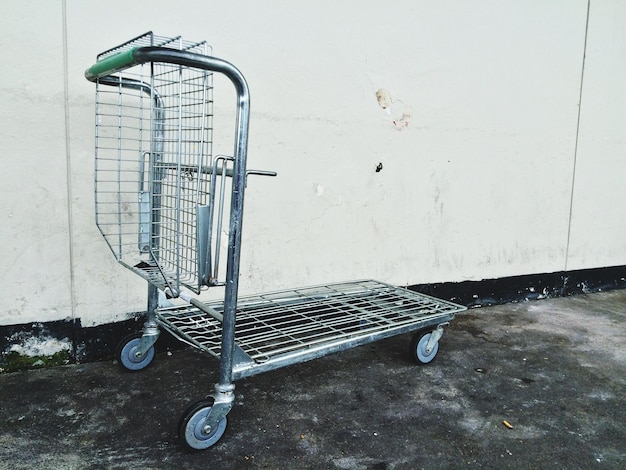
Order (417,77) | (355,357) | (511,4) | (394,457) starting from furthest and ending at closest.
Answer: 1. (511,4)
2. (417,77)
3. (355,357)
4. (394,457)

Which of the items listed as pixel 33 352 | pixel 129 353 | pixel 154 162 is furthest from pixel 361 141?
pixel 33 352

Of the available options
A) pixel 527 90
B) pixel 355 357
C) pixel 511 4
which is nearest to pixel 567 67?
pixel 527 90

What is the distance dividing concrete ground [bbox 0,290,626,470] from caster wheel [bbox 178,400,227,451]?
48mm

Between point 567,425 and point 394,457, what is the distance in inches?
32.2

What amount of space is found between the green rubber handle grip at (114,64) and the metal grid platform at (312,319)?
39.3 inches

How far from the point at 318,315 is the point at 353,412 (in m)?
0.57

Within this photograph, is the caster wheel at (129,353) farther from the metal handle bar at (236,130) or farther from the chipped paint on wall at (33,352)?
the metal handle bar at (236,130)

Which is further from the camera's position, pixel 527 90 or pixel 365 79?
pixel 527 90

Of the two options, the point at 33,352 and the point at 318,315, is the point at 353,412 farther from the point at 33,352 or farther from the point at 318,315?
the point at 33,352

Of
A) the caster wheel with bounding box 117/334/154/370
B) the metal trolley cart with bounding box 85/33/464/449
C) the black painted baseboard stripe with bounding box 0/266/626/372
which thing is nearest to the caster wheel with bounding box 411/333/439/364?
the metal trolley cart with bounding box 85/33/464/449

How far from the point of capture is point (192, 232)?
236 centimetres

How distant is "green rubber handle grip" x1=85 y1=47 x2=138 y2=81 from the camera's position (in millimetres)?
1594

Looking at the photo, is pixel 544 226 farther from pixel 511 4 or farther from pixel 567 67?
pixel 511 4

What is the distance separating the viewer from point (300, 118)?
2.89 metres
